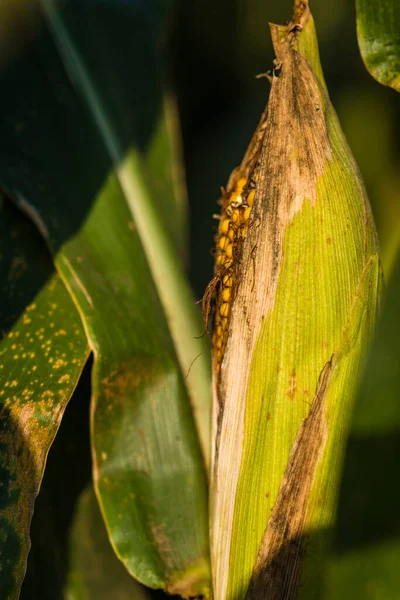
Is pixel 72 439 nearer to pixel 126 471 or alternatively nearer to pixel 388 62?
pixel 126 471

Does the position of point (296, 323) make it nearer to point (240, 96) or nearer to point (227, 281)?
point (227, 281)

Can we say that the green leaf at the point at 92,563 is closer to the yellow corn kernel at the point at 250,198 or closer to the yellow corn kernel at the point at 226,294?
the yellow corn kernel at the point at 226,294

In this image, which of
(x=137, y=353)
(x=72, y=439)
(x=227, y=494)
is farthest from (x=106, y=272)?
(x=227, y=494)

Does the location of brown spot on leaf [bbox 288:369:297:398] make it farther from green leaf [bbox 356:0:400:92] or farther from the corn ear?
green leaf [bbox 356:0:400:92]

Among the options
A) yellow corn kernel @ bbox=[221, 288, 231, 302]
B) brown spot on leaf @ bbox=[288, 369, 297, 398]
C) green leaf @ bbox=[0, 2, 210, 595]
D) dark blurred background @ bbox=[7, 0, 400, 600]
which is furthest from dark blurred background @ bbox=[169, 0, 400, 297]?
brown spot on leaf @ bbox=[288, 369, 297, 398]

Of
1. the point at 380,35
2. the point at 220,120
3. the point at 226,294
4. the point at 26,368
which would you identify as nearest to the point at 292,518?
the point at 226,294
